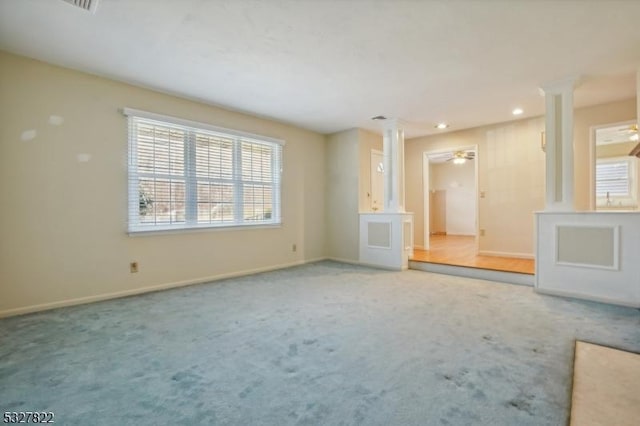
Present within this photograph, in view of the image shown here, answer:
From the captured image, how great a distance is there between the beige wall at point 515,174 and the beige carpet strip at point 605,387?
3.48m

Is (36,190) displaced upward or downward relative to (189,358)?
upward

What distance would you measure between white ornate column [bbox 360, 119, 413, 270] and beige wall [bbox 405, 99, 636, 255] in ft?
5.06

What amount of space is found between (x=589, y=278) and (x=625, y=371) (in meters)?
1.93

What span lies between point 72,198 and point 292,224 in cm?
324

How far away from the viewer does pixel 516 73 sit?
136 inches

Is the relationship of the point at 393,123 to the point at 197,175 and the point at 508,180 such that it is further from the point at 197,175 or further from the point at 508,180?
the point at 197,175

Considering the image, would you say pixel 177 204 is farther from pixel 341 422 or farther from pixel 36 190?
pixel 341 422

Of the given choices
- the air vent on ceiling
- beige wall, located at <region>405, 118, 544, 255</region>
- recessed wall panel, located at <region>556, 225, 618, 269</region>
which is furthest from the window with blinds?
recessed wall panel, located at <region>556, 225, 618, 269</region>

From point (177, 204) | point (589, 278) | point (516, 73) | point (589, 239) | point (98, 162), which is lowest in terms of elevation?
point (589, 278)

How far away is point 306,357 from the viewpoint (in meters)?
2.13

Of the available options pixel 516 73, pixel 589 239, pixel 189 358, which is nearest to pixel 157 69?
pixel 189 358

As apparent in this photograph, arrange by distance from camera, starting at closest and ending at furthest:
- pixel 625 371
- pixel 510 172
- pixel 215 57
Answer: pixel 625 371 → pixel 215 57 → pixel 510 172

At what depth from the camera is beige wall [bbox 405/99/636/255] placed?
4.76 meters

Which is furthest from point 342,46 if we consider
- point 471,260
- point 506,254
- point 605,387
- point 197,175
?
point 506,254
